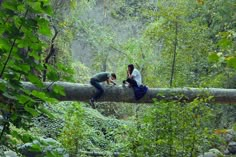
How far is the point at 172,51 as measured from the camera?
1485 centimetres

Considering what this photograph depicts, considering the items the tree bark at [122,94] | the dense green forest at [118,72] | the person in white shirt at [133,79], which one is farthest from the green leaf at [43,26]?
the person in white shirt at [133,79]

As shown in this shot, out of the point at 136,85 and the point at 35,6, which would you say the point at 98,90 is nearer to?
the point at 136,85

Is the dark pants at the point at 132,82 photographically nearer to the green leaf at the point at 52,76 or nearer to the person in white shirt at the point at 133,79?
the person in white shirt at the point at 133,79

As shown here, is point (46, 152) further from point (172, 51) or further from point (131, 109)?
point (131, 109)

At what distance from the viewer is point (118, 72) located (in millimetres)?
19188

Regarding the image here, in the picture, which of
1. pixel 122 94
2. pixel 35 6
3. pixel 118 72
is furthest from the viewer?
pixel 118 72

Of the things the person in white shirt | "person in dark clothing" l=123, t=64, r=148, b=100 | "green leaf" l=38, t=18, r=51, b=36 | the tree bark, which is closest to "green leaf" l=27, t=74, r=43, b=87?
"green leaf" l=38, t=18, r=51, b=36

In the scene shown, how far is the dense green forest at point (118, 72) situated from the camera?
154 centimetres

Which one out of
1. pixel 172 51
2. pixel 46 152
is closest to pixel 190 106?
pixel 46 152

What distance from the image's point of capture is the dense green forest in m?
1.54

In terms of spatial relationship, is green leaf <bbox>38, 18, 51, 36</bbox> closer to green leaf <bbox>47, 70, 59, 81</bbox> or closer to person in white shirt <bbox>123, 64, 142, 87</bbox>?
green leaf <bbox>47, 70, 59, 81</bbox>

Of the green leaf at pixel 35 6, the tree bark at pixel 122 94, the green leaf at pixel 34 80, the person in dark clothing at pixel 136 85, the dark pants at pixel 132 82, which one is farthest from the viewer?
the dark pants at pixel 132 82

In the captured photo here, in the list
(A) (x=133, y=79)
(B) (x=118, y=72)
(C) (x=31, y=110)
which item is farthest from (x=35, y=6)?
(B) (x=118, y=72)

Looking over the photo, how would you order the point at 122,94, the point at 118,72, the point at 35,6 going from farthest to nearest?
the point at 118,72 < the point at 122,94 < the point at 35,6
